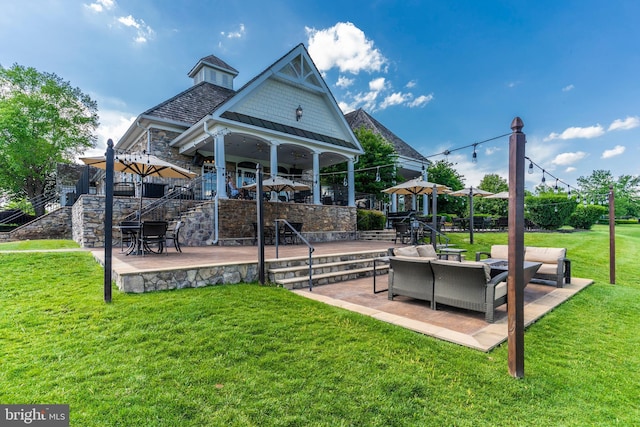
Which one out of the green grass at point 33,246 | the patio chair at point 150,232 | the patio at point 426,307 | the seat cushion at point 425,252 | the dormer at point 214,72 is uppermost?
the dormer at point 214,72

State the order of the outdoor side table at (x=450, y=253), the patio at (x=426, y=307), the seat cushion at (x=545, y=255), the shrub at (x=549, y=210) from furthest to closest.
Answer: the shrub at (x=549, y=210) < the outdoor side table at (x=450, y=253) < the seat cushion at (x=545, y=255) < the patio at (x=426, y=307)

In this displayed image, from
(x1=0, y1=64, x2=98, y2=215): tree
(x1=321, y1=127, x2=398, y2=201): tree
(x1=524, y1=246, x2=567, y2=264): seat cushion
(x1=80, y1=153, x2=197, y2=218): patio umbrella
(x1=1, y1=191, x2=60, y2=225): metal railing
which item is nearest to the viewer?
(x1=524, y1=246, x2=567, y2=264): seat cushion

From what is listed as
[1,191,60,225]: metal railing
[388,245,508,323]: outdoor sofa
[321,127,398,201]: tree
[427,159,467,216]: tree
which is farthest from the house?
[427,159,467,216]: tree

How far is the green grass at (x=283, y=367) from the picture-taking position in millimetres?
2139

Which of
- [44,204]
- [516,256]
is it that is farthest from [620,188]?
[44,204]

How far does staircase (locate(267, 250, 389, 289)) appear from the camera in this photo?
5.79m

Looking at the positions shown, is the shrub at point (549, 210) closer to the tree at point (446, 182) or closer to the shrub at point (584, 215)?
the shrub at point (584, 215)

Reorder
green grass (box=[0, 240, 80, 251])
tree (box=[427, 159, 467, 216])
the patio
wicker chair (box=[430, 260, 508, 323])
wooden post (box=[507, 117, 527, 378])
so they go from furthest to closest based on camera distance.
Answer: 1. tree (box=[427, 159, 467, 216])
2. green grass (box=[0, 240, 80, 251])
3. wicker chair (box=[430, 260, 508, 323])
4. the patio
5. wooden post (box=[507, 117, 527, 378])

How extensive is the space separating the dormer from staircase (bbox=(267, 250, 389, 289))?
51.2 feet

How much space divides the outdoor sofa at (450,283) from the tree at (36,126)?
25.2m

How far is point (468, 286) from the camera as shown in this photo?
417 cm

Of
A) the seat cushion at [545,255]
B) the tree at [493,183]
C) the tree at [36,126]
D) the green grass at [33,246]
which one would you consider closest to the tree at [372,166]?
the seat cushion at [545,255]

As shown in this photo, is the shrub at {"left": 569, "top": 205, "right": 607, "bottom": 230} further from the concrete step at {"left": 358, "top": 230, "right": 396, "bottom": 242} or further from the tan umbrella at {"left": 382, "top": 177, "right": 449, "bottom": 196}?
the concrete step at {"left": 358, "top": 230, "right": 396, "bottom": 242}

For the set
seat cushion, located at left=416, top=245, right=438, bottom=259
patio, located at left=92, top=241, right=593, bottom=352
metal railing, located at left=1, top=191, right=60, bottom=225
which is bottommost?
patio, located at left=92, top=241, right=593, bottom=352
